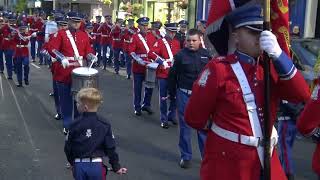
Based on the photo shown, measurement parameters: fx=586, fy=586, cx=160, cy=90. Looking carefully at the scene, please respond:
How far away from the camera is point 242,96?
356 cm

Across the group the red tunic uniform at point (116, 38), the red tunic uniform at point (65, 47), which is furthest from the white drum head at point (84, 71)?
the red tunic uniform at point (116, 38)

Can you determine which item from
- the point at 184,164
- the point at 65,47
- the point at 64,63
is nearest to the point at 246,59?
the point at 184,164

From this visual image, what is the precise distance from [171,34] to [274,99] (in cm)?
842

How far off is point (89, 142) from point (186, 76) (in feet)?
10.5

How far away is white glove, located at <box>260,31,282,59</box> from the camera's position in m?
Result: 3.29

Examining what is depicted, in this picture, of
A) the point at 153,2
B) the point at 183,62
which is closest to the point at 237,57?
the point at 183,62

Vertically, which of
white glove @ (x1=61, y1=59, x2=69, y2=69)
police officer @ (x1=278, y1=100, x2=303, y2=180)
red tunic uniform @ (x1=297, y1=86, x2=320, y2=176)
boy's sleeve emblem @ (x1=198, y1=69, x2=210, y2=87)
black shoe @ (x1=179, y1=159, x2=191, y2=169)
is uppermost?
boy's sleeve emblem @ (x1=198, y1=69, x2=210, y2=87)

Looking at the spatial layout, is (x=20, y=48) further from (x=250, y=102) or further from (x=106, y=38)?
(x=250, y=102)

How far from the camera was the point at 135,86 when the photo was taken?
1262cm

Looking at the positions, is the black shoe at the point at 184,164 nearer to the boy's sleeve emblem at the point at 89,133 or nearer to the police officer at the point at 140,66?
the boy's sleeve emblem at the point at 89,133

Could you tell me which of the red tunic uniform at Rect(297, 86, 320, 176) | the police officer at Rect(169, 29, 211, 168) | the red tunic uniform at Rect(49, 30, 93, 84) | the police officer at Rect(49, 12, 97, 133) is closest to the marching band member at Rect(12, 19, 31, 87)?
the police officer at Rect(49, 12, 97, 133)

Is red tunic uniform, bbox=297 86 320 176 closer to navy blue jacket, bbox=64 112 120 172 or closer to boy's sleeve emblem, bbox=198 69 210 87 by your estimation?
boy's sleeve emblem, bbox=198 69 210 87

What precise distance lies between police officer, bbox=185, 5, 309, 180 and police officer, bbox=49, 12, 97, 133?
6.19 m

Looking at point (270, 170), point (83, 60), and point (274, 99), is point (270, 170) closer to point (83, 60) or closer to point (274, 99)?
point (274, 99)
